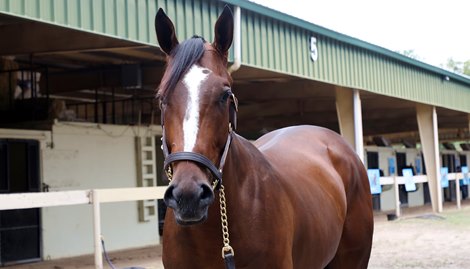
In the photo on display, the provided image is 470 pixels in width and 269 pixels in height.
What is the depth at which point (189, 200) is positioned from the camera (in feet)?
7.13

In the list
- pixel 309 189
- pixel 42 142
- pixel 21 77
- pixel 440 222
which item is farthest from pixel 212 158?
pixel 440 222

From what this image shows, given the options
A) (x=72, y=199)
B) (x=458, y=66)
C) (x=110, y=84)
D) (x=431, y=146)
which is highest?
(x=458, y=66)

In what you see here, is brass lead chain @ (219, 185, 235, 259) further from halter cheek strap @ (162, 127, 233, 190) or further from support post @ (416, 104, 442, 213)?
support post @ (416, 104, 442, 213)

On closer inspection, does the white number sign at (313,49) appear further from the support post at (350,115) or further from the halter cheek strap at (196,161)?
the halter cheek strap at (196,161)

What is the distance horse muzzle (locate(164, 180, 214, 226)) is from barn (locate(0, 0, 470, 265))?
414cm

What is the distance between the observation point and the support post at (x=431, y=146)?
1669 centimetres

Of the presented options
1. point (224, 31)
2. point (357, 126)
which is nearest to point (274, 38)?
point (357, 126)

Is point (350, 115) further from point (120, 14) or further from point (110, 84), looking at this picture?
point (120, 14)

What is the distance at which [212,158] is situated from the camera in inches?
96.2

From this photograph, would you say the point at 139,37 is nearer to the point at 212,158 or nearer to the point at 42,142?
the point at 42,142

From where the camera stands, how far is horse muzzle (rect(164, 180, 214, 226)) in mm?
2174

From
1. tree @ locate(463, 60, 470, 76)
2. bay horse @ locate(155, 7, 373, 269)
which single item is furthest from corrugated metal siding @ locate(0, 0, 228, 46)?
tree @ locate(463, 60, 470, 76)

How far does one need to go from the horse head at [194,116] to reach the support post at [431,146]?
48.5 ft

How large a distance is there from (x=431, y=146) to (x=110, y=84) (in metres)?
9.61
